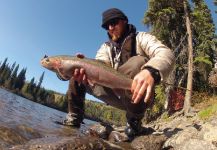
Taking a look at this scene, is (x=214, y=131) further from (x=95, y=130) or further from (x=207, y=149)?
(x=95, y=130)

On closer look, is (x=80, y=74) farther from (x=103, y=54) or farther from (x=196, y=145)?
(x=196, y=145)

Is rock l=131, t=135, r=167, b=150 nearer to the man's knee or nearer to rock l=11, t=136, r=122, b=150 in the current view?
rock l=11, t=136, r=122, b=150

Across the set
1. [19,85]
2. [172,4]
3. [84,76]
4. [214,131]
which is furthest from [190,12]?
[19,85]

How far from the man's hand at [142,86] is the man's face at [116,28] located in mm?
2365

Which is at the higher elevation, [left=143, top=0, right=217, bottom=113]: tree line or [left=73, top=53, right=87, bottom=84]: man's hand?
[left=143, top=0, right=217, bottom=113]: tree line

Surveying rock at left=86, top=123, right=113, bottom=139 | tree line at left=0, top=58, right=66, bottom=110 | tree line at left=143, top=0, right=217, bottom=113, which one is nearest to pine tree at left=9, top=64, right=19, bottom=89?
tree line at left=0, top=58, right=66, bottom=110

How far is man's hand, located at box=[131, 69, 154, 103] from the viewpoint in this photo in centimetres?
236

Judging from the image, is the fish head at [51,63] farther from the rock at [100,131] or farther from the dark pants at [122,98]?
the rock at [100,131]

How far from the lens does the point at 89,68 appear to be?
3.26 meters

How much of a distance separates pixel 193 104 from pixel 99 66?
20.3 metres

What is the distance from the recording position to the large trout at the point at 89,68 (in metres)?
3.06

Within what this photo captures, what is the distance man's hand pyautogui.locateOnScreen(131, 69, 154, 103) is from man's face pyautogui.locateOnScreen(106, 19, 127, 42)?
7.76ft

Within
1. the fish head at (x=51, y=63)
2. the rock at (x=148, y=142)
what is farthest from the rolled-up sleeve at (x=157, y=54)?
the rock at (x=148, y=142)

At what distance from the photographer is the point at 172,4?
2645cm
